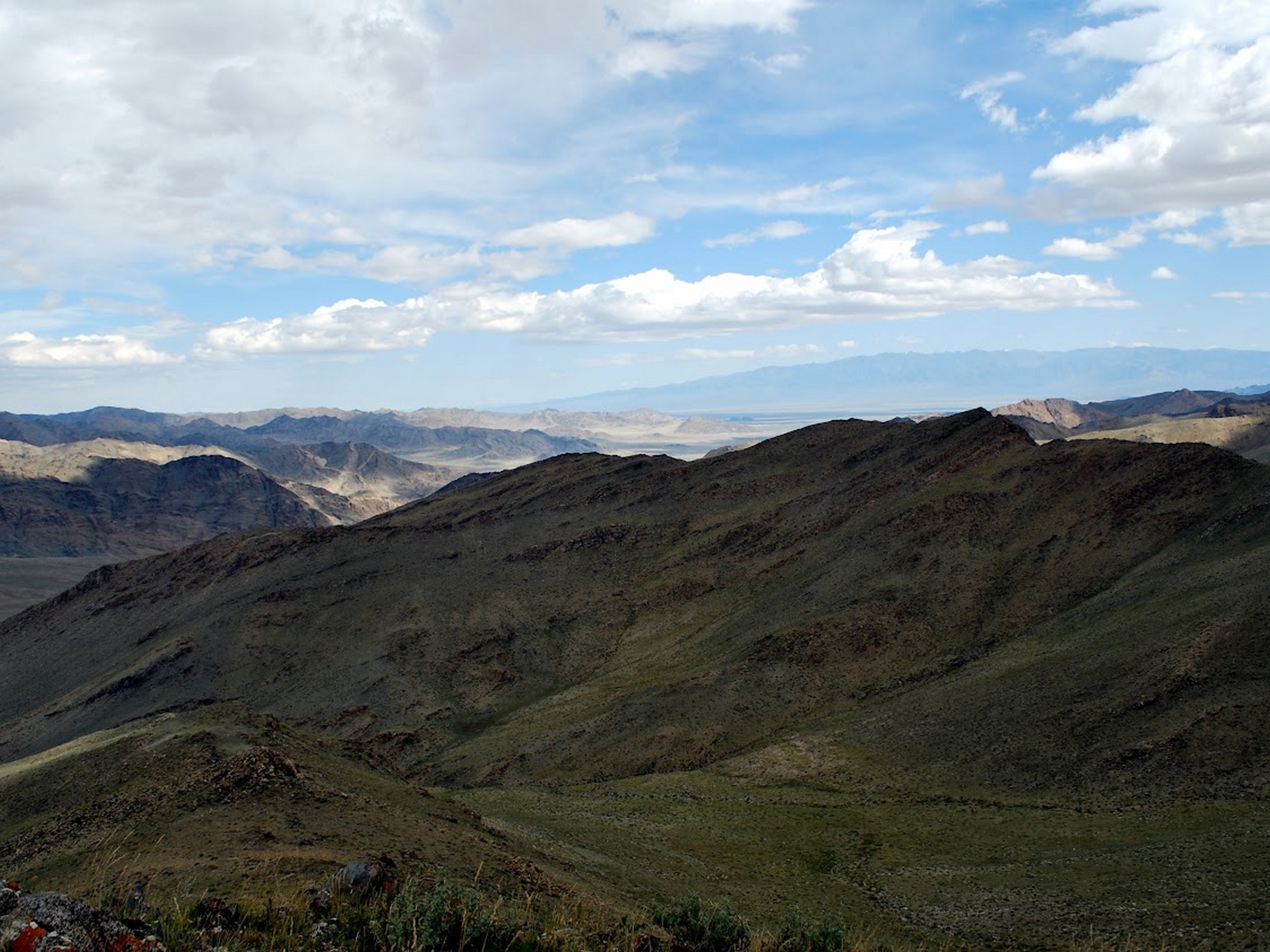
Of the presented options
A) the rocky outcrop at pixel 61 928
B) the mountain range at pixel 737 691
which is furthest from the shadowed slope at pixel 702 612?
the rocky outcrop at pixel 61 928

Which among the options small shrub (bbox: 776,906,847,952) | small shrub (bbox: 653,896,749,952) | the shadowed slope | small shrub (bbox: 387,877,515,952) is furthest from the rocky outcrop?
the shadowed slope

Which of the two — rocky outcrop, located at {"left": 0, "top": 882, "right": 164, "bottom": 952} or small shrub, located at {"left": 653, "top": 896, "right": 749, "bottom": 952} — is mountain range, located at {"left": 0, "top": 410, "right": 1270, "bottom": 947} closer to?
small shrub, located at {"left": 653, "top": 896, "right": 749, "bottom": 952}

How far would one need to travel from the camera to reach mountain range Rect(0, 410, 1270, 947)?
30219mm

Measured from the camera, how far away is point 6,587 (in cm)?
17625

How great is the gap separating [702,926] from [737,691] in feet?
159

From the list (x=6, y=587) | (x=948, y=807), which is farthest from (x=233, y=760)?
(x=6, y=587)

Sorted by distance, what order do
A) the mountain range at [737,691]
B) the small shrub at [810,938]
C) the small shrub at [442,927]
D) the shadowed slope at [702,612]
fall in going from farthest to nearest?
the shadowed slope at [702,612] → the mountain range at [737,691] → the small shrub at [810,938] → the small shrub at [442,927]

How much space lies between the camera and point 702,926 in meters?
17.3

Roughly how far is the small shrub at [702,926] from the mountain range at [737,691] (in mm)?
8337

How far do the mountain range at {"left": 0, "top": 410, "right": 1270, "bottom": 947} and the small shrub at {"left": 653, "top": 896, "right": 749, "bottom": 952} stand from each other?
328 inches

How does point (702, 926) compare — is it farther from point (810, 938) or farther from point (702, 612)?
point (702, 612)

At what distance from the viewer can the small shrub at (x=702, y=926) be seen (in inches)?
610

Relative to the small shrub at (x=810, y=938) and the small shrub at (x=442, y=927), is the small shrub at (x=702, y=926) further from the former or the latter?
the small shrub at (x=442, y=927)

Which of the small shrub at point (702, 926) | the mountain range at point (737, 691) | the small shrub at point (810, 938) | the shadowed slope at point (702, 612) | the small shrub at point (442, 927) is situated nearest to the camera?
the small shrub at point (442, 927)
